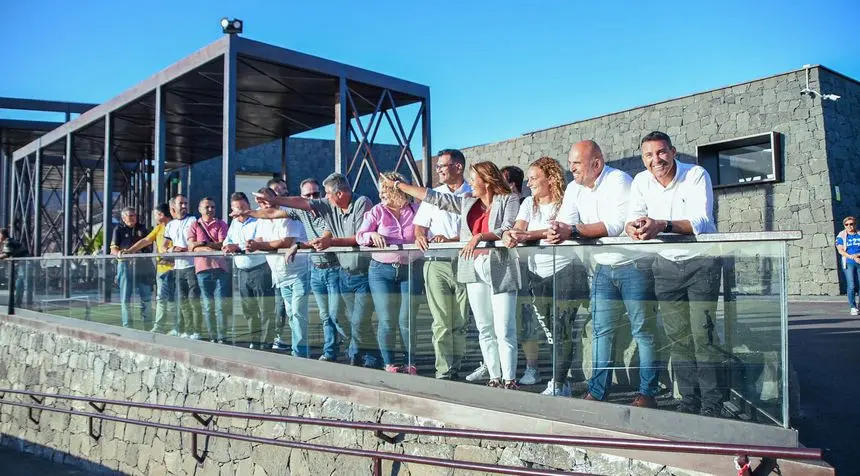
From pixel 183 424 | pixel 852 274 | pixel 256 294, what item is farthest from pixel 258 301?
pixel 852 274

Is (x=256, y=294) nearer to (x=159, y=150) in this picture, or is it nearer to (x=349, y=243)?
(x=349, y=243)

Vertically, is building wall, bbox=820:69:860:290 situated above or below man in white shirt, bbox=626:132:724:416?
above

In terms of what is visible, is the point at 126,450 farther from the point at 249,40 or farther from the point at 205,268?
the point at 249,40

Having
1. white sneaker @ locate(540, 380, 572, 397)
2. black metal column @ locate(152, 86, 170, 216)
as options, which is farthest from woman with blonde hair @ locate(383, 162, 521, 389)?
black metal column @ locate(152, 86, 170, 216)

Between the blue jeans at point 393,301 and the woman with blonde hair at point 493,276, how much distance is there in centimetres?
51

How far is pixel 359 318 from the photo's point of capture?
17.5ft

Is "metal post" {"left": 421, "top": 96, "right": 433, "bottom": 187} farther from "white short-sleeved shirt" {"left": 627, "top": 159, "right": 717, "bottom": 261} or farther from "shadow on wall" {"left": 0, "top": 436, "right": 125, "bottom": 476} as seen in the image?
"white short-sleeved shirt" {"left": 627, "top": 159, "right": 717, "bottom": 261}

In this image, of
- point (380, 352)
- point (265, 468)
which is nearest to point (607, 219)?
point (380, 352)

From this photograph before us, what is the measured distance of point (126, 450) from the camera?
343 inches

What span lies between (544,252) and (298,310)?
108 inches

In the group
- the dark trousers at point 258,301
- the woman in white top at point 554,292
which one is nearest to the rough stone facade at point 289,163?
the dark trousers at point 258,301

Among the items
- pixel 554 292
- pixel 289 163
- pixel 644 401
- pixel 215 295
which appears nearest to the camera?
pixel 644 401

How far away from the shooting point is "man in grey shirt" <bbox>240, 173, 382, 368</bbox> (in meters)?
5.32

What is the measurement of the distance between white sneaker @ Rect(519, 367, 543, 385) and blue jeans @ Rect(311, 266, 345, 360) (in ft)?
6.10
